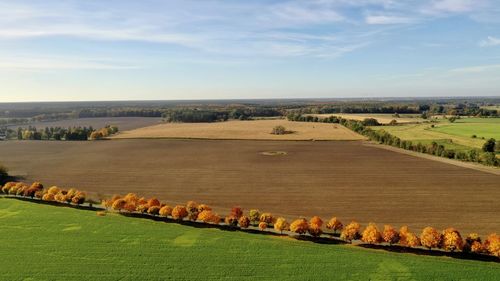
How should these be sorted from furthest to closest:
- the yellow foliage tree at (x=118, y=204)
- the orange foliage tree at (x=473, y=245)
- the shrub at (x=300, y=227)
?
the yellow foliage tree at (x=118, y=204)
the shrub at (x=300, y=227)
the orange foliage tree at (x=473, y=245)

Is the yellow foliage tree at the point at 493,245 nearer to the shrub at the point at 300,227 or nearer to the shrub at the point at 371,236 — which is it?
the shrub at the point at 371,236

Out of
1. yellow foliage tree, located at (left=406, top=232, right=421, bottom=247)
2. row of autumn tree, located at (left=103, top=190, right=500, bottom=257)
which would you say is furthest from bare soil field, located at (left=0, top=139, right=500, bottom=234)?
yellow foliage tree, located at (left=406, top=232, right=421, bottom=247)

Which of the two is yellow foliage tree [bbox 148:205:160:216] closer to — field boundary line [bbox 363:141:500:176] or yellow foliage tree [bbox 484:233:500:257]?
yellow foliage tree [bbox 484:233:500:257]

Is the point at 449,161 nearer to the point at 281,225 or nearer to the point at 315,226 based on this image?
the point at 315,226

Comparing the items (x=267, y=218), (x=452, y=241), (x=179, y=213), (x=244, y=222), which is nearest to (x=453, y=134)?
(x=452, y=241)

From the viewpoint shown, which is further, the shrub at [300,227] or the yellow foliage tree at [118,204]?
the yellow foliage tree at [118,204]

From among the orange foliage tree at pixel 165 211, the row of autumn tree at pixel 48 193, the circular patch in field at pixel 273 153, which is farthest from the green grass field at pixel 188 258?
the circular patch in field at pixel 273 153

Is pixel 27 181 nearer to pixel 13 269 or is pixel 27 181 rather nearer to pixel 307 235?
pixel 13 269
